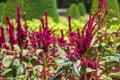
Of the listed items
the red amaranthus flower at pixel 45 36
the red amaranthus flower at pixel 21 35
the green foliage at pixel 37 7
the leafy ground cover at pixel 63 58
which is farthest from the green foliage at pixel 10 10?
the red amaranthus flower at pixel 45 36

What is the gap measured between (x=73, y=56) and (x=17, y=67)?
84 centimetres

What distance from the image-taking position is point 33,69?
3.04 metres

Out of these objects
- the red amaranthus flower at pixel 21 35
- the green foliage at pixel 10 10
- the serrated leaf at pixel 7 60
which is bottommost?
the green foliage at pixel 10 10

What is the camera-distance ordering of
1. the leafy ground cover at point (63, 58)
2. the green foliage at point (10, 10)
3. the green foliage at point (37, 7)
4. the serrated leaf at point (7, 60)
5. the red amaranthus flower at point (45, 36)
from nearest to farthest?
the leafy ground cover at point (63, 58) → the red amaranthus flower at point (45, 36) → the serrated leaf at point (7, 60) → the green foliage at point (37, 7) → the green foliage at point (10, 10)

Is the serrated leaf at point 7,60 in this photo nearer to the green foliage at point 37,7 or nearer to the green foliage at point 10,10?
the green foliage at point 37,7

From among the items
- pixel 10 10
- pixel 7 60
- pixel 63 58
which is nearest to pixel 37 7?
pixel 10 10

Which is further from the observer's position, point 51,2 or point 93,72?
point 51,2

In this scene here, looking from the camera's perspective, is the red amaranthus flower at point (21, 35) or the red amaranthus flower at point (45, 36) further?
the red amaranthus flower at point (21, 35)

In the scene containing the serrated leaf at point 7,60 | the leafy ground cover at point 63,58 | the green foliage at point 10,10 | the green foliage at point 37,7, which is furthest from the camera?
the green foliage at point 10,10

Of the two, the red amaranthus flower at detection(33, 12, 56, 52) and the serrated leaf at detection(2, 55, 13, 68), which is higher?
the red amaranthus flower at detection(33, 12, 56, 52)

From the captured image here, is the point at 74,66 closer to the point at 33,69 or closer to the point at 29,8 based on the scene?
the point at 33,69

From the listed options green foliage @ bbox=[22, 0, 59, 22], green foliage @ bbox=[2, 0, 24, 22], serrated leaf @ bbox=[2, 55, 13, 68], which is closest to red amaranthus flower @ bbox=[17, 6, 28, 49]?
serrated leaf @ bbox=[2, 55, 13, 68]

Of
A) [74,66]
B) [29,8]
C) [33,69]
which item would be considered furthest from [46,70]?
[29,8]

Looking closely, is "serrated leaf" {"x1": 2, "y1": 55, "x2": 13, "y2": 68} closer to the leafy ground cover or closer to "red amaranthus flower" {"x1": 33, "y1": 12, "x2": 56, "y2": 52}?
the leafy ground cover
